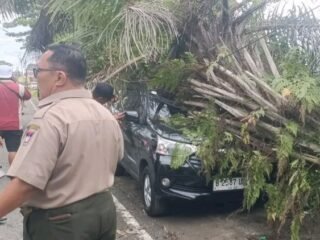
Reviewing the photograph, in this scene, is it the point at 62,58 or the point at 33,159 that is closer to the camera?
the point at 33,159

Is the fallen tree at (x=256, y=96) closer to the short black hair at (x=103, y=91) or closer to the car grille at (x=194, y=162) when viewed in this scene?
the car grille at (x=194, y=162)

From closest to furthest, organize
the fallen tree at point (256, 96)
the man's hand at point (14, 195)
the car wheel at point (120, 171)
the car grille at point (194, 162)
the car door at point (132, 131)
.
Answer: the man's hand at point (14, 195)
the fallen tree at point (256, 96)
the car grille at point (194, 162)
the car door at point (132, 131)
the car wheel at point (120, 171)

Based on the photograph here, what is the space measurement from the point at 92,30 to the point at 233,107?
2258 millimetres

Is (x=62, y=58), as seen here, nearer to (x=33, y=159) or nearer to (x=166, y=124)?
(x=33, y=159)

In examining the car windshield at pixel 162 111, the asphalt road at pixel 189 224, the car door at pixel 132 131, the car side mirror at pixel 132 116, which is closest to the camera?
the asphalt road at pixel 189 224

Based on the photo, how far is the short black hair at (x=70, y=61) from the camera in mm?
2535

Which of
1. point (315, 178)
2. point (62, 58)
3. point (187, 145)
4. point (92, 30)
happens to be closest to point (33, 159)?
point (62, 58)

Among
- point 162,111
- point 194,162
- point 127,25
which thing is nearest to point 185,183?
point 194,162

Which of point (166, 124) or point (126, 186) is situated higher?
point (166, 124)

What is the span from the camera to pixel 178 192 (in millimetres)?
5680

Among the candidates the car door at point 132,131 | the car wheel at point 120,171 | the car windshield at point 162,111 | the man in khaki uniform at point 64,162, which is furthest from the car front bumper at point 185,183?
the man in khaki uniform at point 64,162

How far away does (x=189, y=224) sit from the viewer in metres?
5.87

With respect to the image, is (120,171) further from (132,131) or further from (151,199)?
(151,199)

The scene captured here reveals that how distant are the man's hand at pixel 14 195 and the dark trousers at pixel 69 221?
0.20 metres
